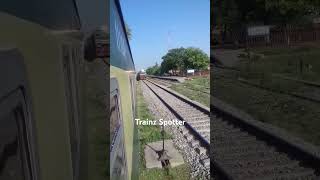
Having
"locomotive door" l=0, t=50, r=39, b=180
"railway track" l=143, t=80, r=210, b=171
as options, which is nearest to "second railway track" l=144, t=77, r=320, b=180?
"railway track" l=143, t=80, r=210, b=171

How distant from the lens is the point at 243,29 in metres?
3.84

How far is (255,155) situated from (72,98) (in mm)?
5838

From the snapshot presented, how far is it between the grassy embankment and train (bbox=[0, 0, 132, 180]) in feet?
18.9

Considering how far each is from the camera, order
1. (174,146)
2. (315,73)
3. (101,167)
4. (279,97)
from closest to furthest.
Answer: (101,167) < (174,146) < (279,97) < (315,73)

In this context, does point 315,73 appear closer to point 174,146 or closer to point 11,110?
point 174,146

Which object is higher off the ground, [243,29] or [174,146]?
[243,29]

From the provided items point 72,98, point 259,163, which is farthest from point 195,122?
point 259,163

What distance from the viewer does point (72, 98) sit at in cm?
148

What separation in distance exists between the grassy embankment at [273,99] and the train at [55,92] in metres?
5.77

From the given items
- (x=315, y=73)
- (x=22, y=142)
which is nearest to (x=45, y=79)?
(x=22, y=142)

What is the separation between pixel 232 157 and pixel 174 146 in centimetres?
368

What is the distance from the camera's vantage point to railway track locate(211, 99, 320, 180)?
20.3ft

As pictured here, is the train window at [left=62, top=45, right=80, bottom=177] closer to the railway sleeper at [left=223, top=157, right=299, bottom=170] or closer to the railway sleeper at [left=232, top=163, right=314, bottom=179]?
the railway sleeper at [left=232, top=163, right=314, bottom=179]

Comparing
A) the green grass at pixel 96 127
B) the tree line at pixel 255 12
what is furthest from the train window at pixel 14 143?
the tree line at pixel 255 12
